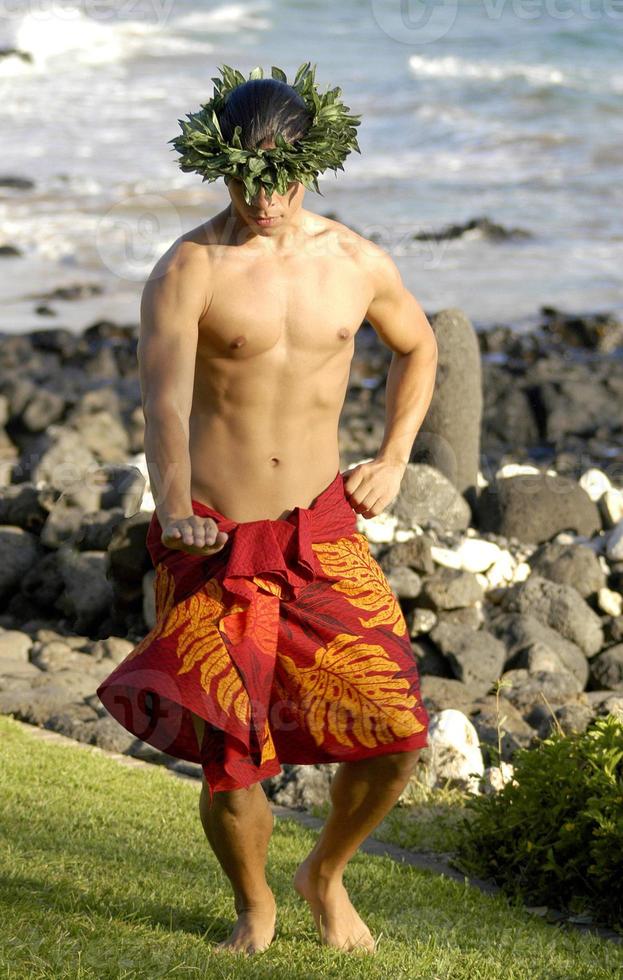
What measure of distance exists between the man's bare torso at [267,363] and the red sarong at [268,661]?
9 centimetres

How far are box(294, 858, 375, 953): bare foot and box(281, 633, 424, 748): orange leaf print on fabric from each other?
1.45ft

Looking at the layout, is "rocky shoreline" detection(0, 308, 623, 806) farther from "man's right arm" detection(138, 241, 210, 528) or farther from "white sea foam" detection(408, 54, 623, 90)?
"white sea foam" detection(408, 54, 623, 90)

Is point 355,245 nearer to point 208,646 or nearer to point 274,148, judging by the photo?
point 274,148

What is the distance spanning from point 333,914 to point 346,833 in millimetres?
230

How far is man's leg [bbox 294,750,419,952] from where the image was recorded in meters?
3.59

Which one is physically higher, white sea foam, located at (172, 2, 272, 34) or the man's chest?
the man's chest

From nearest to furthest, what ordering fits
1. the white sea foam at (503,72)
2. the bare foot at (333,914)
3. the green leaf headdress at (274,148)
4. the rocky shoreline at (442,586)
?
the green leaf headdress at (274,148) < the bare foot at (333,914) < the rocky shoreline at (442,586) < the white sea foam at (503,72)

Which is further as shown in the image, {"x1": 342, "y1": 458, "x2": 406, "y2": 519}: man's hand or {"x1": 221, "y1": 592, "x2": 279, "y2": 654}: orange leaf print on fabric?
{"x1": 342, "y1": 458, "x2": 406, "y2": 519}: man's hand

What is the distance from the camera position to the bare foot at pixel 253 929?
11.8 ft

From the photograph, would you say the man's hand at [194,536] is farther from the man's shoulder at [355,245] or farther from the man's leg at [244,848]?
the man's shoulder at [355,245]

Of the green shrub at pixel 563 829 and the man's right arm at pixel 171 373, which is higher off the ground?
the man's right arm at pixel 171 373

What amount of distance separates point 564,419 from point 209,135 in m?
11.1

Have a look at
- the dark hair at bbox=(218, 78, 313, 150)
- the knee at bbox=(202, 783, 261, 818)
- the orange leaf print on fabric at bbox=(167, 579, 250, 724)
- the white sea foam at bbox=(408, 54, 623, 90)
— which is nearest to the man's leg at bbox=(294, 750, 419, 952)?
the knee at bbox=(202, 783, 261, 818)

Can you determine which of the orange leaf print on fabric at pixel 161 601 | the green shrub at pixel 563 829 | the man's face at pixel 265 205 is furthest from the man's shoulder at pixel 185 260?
the green shrub at pixel 563 829
